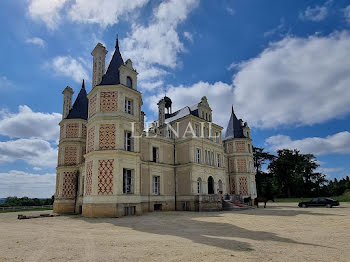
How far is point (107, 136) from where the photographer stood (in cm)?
1767

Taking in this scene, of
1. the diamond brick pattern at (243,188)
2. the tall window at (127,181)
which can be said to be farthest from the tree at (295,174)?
the tall window at (127,181)

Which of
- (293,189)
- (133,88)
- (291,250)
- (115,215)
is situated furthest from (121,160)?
(293,189)

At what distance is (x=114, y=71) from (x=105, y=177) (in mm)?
8944

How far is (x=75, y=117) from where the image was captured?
79.6 ft

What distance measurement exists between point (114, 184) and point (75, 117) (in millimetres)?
11094

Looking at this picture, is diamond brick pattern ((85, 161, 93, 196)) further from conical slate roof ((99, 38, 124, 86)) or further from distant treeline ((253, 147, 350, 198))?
distant treeline ((253, 147, 350, 198))

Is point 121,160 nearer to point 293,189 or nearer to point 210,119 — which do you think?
point 210,119

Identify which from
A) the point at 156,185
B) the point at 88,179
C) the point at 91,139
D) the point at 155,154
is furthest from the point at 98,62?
the point at 156,185

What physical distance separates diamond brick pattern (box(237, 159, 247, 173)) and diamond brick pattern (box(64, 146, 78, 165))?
69.9 feet

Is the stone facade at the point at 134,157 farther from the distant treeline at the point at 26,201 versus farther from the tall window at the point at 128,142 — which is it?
the distant treeline at the point at 26,201

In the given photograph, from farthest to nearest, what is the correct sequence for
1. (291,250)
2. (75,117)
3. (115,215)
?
(75,117), (115,215), (291,250)

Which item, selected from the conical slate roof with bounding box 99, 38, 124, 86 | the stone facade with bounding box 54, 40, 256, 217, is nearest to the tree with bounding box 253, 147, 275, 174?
the stone facade with bounding box 54, 40, 256, 217

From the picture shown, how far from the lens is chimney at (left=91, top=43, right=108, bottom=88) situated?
1992cm

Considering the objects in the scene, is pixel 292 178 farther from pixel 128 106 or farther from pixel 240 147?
pixel 128 106
